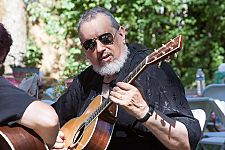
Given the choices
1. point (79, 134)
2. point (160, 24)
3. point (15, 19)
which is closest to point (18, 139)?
point (79, 134)

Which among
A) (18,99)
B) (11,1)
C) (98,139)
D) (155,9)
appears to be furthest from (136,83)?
(11,1)

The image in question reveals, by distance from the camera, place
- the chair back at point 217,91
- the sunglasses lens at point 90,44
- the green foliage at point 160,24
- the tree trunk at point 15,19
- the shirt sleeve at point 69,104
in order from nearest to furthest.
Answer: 1. the sunglasses lens at point 90,44
2. the shirt sleeve at point 69,104
3. the chair back at point 217,91
4. the green foliage at point 160,24
5. the tree trunk at point 15,19

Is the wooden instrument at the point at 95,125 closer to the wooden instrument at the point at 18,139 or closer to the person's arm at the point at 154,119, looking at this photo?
the person's arm at the point at 154,119

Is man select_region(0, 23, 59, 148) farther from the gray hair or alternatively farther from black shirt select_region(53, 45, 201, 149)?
the gray hair

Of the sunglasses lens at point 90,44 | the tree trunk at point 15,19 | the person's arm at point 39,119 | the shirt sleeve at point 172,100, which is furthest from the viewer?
the tree trunk at point 15,19

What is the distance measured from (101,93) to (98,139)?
321 millimetres

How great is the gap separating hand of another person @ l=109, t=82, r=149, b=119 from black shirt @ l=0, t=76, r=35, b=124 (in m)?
0.34

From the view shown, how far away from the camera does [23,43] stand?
8.09m

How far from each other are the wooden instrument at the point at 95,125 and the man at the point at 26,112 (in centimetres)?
40

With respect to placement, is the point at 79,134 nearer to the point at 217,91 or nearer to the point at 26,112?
the point at 26,112

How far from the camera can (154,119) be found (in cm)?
217

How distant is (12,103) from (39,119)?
4.5 inches

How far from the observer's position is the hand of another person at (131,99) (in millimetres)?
2111

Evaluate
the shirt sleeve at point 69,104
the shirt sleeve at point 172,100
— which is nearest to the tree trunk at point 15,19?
the shirt sleeve at point 69,104
